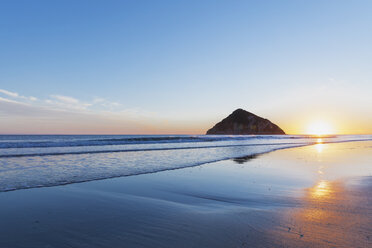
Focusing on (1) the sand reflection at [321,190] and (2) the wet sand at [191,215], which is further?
(1) the sand reflection at [321,190]

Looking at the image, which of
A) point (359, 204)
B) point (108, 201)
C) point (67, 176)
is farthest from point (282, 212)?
point (67, 176)

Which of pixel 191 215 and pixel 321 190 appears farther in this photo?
pixel 321 190

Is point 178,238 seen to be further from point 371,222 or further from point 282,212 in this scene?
point 371,222

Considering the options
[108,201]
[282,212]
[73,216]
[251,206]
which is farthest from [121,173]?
[282,212]

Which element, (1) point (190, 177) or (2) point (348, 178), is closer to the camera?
(2) point (348, 178)

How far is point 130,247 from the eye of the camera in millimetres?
3504

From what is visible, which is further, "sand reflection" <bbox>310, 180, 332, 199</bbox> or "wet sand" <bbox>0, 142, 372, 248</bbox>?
"sand reflection" <bbox>310, 180, 332, 199</bbox>

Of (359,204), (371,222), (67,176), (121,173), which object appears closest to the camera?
(371,222)

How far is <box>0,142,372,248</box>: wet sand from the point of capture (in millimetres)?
3734

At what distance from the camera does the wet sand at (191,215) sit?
12.3 ft

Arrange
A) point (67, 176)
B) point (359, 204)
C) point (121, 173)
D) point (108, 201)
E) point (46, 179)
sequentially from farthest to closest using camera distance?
point (121, 173) → point (67, 176) → point (46, 179) → point (108, 201) → point (359, 204)

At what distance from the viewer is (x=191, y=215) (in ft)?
16.7

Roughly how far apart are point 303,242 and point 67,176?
9.77 meters

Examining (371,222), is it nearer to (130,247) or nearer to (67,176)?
(130,247)
